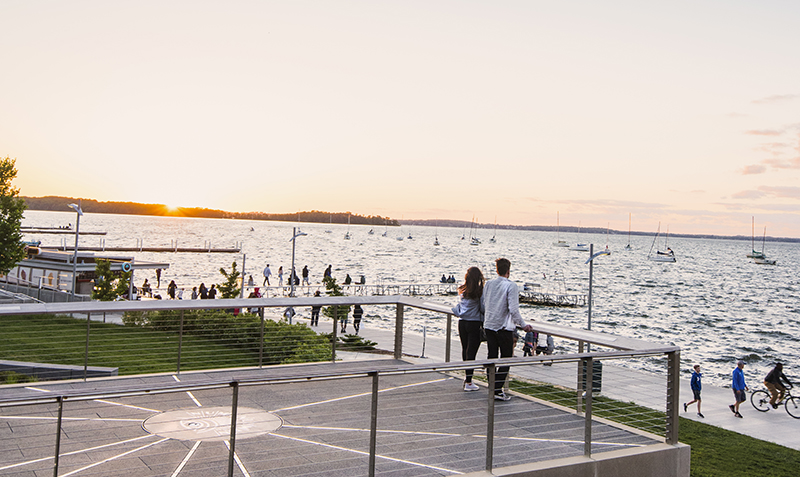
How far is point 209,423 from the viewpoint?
5758 millimetres

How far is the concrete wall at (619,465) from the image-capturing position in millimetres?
5152

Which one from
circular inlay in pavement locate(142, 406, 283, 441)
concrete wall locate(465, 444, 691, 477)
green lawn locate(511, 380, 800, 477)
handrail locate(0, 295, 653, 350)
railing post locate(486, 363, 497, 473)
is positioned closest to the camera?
railing post locate(486, 363, 497, 473)

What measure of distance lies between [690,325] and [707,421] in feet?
141

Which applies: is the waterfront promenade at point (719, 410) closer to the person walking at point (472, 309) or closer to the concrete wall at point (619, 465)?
the person walking at point (472, 309)

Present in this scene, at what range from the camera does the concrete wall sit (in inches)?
203

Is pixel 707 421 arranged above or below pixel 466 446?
below

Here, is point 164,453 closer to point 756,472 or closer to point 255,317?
point 255,317

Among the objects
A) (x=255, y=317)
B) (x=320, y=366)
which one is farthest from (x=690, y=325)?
(x=320, y=366)

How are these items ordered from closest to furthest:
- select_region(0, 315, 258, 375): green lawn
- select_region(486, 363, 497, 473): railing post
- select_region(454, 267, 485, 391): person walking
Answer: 1. select_region(486, 363, 497, 473): railing post
2. select_region(454, 267, 485, 391): person walking
3. select_region(0, 315, 258, 375): green lawn

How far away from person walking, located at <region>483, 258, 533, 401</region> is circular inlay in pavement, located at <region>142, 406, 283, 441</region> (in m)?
2.72

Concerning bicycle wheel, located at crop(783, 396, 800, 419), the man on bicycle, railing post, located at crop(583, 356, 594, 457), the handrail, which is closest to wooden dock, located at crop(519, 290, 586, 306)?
bicycle wheel, located at crop(783, 396, 800, 419)

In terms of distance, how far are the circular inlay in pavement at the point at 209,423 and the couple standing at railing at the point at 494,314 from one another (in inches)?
95.3

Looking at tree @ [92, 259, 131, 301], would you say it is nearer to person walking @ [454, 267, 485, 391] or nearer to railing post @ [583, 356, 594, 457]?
person walking @ [454, 267, 485, 391]

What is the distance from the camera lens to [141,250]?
11269cm
